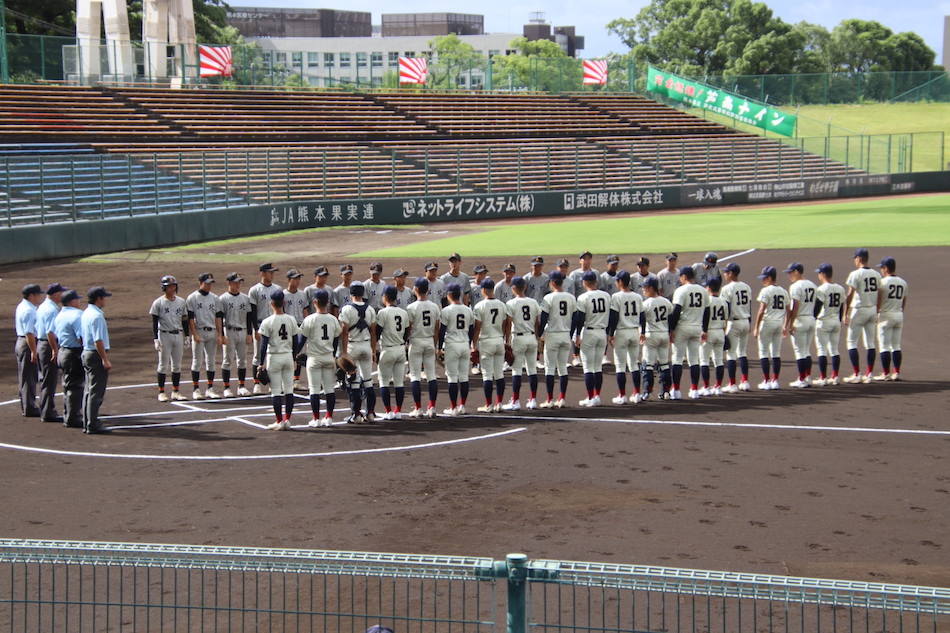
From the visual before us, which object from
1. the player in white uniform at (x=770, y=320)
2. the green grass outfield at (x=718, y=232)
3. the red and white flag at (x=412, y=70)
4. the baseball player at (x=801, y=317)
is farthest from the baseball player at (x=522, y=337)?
the red and white flag at (x=412, y=70)

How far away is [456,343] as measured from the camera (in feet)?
49.0

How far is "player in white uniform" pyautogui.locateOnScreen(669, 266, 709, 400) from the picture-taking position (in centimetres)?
1577

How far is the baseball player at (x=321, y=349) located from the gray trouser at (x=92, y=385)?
2.56m

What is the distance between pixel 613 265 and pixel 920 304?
29.5ft

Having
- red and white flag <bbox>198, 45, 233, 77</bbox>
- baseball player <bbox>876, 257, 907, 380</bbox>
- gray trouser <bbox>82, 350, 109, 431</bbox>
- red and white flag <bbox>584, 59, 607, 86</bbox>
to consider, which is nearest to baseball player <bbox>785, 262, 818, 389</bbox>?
baseball player <bbox>876, 257, 907, 380</bbox>

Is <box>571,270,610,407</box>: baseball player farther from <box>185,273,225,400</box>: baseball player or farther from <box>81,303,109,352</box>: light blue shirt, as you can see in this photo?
<box>81,303,109,352</box>: light blue shirt

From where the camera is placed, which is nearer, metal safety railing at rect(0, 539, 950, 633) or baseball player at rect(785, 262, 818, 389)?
metal safety railing at rect(0, 539, 950, 633)

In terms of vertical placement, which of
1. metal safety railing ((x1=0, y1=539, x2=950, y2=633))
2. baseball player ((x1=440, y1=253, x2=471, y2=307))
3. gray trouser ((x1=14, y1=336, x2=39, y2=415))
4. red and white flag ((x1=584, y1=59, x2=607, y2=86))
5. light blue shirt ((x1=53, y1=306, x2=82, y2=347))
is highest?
red and white flag ((x1=584, y1=59, x2=607, y2=86))

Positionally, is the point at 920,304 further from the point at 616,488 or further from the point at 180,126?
the point at 180,126

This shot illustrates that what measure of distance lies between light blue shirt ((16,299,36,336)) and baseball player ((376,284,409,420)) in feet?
16.0

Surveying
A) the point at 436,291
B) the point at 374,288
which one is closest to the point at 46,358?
the point at 374,288

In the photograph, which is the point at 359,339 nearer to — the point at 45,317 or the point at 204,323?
the point at 204,323

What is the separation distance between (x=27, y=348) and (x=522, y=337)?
23.2 feet

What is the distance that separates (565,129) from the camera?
60.5 metres
